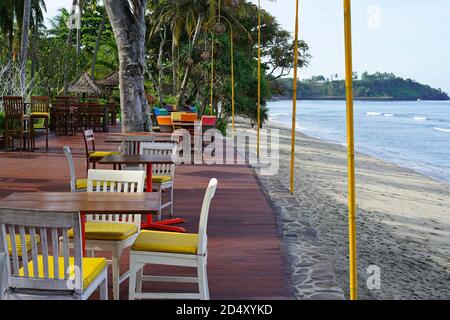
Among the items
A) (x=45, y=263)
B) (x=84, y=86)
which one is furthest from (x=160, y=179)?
(x=84, y=86)

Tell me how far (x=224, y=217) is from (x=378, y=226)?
3.12 metres

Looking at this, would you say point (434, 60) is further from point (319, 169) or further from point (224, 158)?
point (224, 158)

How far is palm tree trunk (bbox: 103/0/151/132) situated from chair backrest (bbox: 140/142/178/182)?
4285 mm

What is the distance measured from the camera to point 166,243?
3.76m

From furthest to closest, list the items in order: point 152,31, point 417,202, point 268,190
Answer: point 152,31, point 417,202, point 268,190

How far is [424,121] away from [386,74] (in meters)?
26.0

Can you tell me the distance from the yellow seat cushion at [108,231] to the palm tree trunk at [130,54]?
6911 millimetres

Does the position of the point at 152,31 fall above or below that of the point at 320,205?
above

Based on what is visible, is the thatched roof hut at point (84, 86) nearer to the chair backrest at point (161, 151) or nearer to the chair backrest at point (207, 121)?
the chair backrest at point (207, 121)

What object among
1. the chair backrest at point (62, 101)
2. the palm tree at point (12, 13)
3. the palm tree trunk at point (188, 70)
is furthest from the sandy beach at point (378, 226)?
the palm tree at point (12, 13)

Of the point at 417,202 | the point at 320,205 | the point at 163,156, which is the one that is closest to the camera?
the point at 163,156

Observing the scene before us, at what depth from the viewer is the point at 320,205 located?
10.4 m

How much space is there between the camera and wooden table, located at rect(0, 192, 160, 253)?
12.2 feet
